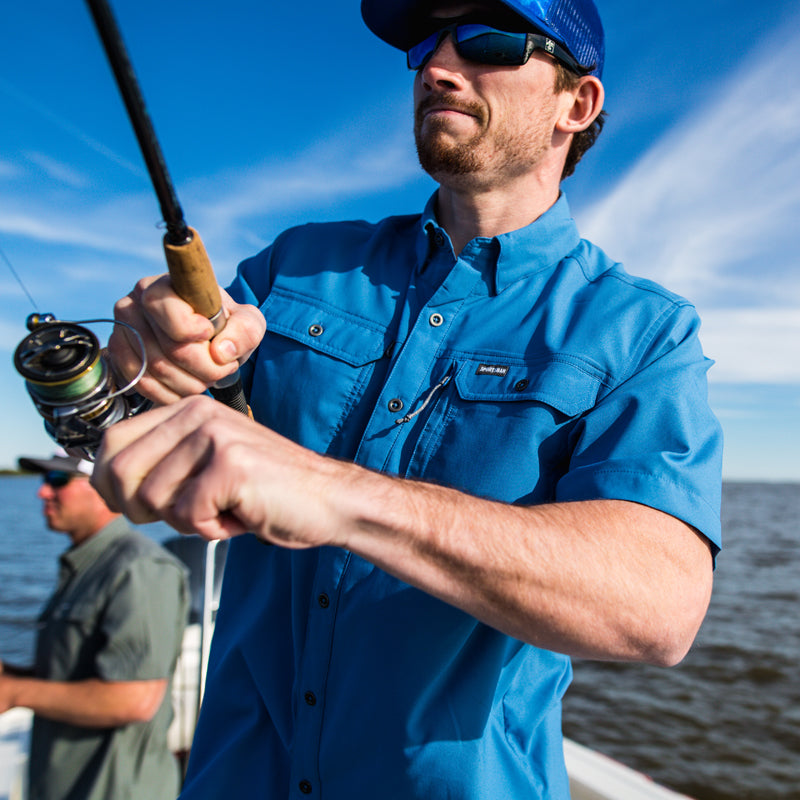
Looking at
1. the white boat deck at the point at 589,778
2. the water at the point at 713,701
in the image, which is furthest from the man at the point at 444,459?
the water at the point at 713,701

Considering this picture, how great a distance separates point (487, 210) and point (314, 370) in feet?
2.39

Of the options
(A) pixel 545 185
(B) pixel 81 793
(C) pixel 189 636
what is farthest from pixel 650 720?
(A) pixel 545 185

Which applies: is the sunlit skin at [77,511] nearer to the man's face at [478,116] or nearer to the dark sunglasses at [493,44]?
the man's face at [478,116]

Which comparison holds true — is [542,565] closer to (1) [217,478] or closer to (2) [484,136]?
(1) [217,478]

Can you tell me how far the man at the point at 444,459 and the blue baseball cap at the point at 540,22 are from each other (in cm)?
1

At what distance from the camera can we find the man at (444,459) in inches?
51.8

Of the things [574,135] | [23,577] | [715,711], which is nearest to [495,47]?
[574,135]

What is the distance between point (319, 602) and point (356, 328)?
2.60 feet

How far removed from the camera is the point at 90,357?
168 cm

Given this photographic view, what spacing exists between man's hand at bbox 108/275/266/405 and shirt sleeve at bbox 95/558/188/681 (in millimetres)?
2961

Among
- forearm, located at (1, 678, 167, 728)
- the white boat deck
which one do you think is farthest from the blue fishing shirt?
the white boat deck

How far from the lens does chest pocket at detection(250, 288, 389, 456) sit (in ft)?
6.73

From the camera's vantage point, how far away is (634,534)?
1.53 meters

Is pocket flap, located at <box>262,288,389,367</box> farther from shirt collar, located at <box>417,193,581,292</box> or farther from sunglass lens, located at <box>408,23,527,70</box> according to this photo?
sunglass lens, located at <box>408,23,527,70</box>
